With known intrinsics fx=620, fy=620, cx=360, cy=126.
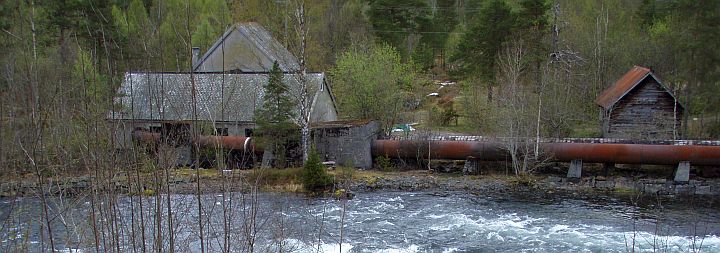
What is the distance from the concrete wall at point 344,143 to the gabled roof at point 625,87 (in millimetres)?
11020

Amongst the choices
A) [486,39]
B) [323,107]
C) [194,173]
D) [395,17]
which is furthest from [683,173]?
[395,17]

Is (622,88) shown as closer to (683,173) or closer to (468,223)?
(683,173)

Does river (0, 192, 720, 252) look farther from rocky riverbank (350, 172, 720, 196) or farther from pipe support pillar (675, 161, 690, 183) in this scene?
pipe support pillar (675, 161, 690, 183)

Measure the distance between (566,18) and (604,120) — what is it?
13.0 meters

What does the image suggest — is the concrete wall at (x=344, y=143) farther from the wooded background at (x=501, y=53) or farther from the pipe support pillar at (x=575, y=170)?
the pipe support pillar at (x=575, y=170)

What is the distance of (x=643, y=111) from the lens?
27656mm

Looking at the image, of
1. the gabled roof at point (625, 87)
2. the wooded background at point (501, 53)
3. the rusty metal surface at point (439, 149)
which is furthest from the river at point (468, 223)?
the gabled roof at point (625, 87)

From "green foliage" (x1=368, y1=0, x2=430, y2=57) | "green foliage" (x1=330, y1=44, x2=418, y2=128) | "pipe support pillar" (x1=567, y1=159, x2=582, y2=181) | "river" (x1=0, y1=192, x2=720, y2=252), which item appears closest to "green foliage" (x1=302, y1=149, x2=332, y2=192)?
"river" (x1=0, y1=192, x2=720, y2=252)

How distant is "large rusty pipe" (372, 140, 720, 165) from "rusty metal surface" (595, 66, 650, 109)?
4.70 m

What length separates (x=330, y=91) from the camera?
30.2 metres

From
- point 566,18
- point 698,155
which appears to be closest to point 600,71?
point 566,18

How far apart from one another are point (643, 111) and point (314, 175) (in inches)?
614

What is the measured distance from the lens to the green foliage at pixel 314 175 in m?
21.7

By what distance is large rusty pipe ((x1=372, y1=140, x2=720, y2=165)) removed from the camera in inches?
886
